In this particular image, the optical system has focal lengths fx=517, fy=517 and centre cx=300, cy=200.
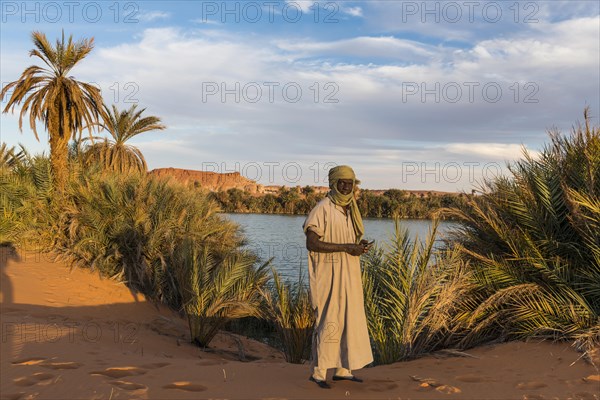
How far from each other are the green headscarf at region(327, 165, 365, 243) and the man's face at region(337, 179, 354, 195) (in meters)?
0.03

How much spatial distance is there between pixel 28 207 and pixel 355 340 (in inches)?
488

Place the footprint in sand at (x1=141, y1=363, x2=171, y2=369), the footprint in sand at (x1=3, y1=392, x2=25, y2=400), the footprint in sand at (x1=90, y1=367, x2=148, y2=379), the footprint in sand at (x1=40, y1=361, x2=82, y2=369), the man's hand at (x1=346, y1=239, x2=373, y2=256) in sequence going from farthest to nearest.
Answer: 1. the footprint in sand at (x1=141, y1=363, x2=171, y2=369)
2. the footprint in sand at (x1=40, y1=361, x2=82, y2=369)
3. the footprint in sand at (x1=90, y1=367, x2=148, y2=379)
4. the man's hand at (x1=346, y1=239, x2=373, y2=256)
5. the footprint in sand at (x1=3, y1=392, x2=25, y2=400)

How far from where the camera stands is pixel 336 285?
479 centimetres

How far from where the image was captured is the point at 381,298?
258 inches

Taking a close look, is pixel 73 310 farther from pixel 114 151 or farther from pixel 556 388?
pixel 114 151

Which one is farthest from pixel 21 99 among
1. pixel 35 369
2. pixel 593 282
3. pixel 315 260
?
pixel 593 282

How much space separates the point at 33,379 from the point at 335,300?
291cm

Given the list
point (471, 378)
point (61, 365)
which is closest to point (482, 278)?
point (471, 378)

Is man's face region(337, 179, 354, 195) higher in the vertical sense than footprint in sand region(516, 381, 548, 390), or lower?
higher

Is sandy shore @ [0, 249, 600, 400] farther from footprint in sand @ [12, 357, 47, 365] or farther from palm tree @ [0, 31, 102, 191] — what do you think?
palm tree @ [0, 31, 102, 191]

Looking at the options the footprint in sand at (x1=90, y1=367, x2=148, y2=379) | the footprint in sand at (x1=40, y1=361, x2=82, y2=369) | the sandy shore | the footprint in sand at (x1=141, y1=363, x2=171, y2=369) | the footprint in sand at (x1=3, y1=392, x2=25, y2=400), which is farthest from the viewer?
the footprint in sand at (x1=141, y1=363, x2=171, y2=369)

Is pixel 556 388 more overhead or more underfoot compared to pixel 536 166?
more underfoot

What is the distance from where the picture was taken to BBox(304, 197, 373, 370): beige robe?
4.71m

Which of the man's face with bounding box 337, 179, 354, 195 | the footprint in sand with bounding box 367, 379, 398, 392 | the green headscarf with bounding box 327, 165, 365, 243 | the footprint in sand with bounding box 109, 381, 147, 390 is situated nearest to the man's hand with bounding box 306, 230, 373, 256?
the green headscarf with bounding box 327, 165, 365, 243
